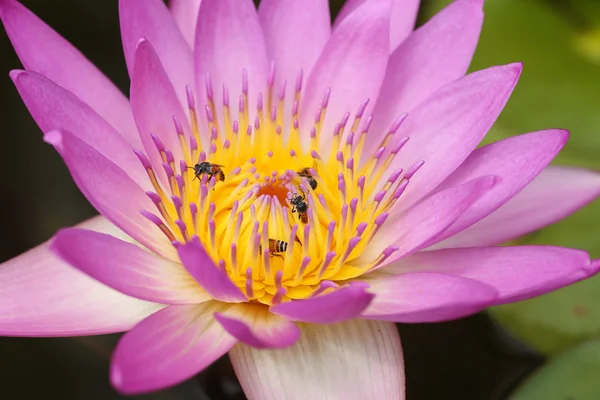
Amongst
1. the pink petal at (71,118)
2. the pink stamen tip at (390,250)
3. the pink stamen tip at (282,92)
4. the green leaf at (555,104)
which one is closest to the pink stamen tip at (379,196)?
the pink stamen tip at (390,250)

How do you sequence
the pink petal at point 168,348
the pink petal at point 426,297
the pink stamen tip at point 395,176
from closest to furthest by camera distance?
the pink petal at point 168,348 → the pink petal at point 426,297 → the pink stamen tip at point 395,176

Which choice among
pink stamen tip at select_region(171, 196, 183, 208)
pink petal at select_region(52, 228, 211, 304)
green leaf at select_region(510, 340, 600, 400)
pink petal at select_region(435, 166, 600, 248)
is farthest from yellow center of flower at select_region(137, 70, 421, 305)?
green leaf at select_region(510, 340, 600, 400)

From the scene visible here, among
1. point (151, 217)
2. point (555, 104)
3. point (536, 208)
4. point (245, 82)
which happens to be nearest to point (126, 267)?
point (151, 217)

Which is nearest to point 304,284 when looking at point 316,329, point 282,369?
point 316,329

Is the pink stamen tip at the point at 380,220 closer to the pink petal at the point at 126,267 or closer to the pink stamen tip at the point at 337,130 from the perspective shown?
the pink stamen tip at the point at 337,130

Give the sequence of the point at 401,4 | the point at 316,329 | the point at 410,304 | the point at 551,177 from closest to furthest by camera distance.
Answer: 1. the point at 410,304
2. the point at 316,329
3. the point at 551,177
4. the point at 401,4

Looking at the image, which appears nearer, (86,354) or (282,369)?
(282,369)

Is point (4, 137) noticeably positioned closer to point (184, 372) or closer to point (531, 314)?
point (184, 372)
